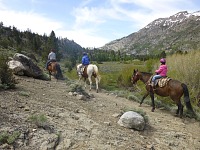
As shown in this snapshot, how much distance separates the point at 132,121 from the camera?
8805 millimetres

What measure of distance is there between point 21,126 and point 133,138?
11.4ft

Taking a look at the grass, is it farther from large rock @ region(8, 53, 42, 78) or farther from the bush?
large rock @ region(8, 53, 42, 78)

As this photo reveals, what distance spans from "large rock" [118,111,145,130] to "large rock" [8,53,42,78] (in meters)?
8.69

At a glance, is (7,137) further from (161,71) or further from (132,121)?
(161,71)

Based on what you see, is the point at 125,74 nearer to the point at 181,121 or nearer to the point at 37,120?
the point at 181,121

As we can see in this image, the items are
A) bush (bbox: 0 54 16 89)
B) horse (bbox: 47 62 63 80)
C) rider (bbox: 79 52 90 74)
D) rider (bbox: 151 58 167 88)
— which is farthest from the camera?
horse (bbox: 47 62 63 80)

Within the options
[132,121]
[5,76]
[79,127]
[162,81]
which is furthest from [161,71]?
[5,76]

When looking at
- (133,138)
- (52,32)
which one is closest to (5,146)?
(133,138)

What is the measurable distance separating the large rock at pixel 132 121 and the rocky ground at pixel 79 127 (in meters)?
0.18

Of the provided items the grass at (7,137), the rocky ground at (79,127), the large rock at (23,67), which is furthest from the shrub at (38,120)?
the large rock at (23,67)

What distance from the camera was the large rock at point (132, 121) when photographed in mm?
8781

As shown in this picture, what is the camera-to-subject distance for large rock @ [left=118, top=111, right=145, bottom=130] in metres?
8.78

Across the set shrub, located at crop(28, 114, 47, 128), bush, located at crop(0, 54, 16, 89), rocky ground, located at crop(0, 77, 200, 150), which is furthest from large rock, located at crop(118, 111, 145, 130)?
bush, located at crop(0, 54, 16, 89)

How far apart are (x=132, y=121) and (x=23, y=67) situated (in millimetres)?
9226
